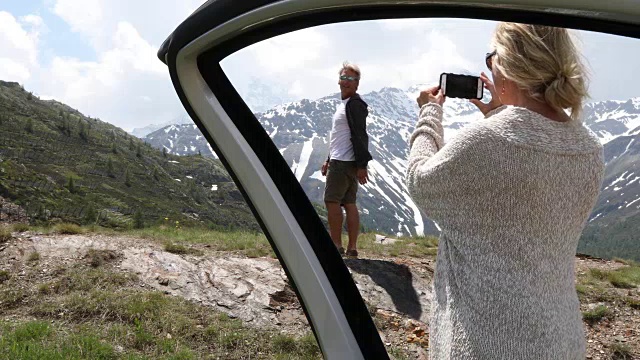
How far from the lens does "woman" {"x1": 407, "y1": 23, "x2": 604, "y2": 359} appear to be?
4.44 ft

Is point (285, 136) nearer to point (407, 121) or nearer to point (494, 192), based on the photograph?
point (407, 121)

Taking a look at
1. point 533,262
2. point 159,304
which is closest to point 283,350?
point 159,304

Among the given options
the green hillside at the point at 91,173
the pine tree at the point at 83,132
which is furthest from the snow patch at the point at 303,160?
the pine tree at the point at 83,132

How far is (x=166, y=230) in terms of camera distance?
9688 mm

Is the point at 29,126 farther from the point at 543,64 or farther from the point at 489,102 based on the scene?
the point at 543,64

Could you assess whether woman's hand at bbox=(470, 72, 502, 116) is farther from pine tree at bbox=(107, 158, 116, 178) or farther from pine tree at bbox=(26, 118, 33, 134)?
pine tree at bbox=(26, 118, 33, 134)

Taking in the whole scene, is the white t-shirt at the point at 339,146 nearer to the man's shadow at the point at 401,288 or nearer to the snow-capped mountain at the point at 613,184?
the man's shadow at the point at 401,288

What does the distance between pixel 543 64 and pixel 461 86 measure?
23 cm

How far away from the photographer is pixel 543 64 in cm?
139

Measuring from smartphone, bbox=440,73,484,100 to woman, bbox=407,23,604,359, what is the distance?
11cm

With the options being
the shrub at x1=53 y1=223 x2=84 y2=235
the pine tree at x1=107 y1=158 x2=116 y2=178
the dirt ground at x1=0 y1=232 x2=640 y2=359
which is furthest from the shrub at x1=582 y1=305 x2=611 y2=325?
the pine tree at x1=107 y1=158 x2=116 y2=178

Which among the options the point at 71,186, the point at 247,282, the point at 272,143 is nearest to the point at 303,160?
the point at 272,143

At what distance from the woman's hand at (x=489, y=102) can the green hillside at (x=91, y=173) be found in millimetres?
76643

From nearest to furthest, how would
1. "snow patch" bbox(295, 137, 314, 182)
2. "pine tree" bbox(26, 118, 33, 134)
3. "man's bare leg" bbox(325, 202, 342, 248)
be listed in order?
"snow patch" bbox(295, 137, 314, 182) → "man's bare leg" bbox(325, 202, 342, 248) → "pine tree" bbox(26, 118, 33, 134)
